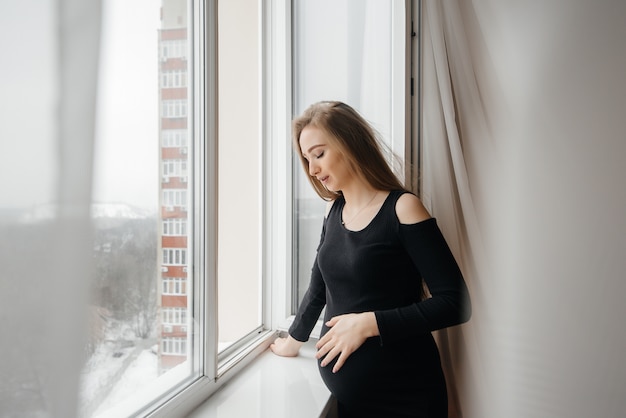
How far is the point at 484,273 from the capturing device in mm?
879

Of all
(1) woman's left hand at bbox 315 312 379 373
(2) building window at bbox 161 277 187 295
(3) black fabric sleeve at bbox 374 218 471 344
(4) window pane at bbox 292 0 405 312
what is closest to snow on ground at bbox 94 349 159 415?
(2) building window at bbox 161 277 187 295

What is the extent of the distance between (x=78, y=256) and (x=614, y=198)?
0.79 m

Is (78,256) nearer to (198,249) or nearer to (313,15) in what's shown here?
(198,249)

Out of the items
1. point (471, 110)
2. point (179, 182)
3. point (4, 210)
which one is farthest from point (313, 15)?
point (4, 210)

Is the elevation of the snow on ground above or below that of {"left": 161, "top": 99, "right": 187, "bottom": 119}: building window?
below

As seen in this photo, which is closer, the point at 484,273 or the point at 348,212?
the point at 484,273

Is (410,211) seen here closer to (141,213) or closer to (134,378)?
(141,213)

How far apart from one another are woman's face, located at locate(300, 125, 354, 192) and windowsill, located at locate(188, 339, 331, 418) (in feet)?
1.90

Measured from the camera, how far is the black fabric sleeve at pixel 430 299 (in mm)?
838

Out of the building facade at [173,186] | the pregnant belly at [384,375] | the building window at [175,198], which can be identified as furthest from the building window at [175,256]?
the pregnant belly at [384,375]

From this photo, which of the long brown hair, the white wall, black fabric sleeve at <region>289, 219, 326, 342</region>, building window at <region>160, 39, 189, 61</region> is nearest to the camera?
the white wall

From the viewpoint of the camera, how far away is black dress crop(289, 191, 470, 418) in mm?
845

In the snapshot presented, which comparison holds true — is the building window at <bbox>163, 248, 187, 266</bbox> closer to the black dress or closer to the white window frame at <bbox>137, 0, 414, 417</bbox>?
the white window frame at <bbox>137, 0, 414, 417</bbox>

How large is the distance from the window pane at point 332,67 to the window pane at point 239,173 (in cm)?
16
